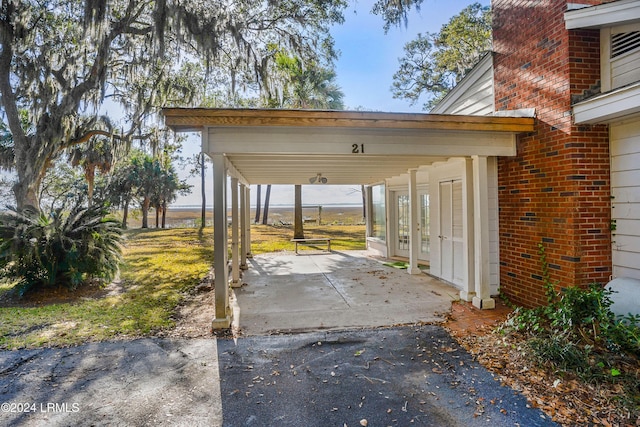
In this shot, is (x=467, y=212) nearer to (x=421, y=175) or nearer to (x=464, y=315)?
(x=464, y=315)

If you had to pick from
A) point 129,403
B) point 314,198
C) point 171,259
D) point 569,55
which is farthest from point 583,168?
point 314,198

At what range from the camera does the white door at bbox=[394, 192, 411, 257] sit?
9.76 m

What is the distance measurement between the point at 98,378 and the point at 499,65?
7.00 meters

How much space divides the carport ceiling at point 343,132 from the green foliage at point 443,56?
29.9 feet

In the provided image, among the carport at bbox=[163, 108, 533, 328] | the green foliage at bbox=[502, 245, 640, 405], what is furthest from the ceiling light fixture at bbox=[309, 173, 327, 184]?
the green foliage at bbox=[502, 245, 640, 405]

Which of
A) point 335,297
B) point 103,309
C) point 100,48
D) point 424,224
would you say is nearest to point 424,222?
point 424,224

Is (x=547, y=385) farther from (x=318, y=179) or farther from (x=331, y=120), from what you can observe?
A: (x=318, y=179)

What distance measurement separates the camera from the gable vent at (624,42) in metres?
3.95

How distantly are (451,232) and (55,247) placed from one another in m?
7.17

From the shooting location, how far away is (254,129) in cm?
438

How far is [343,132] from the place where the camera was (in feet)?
15.2

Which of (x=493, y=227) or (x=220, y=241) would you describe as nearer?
(x=220, y=241)

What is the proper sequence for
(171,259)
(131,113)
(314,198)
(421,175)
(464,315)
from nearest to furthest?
(464,315), (421,175), (171,259), (131,113), (314,198)

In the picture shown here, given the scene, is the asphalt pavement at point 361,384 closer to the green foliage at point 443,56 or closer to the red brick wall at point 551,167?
the red brick wall at point 551,167
